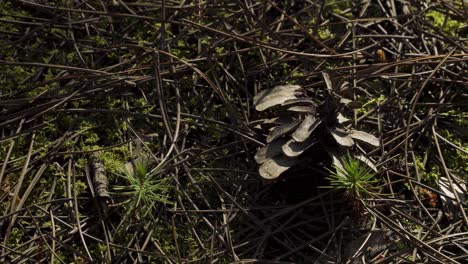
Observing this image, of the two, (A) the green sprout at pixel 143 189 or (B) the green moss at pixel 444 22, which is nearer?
(A) the green sprout at pixel 143 189

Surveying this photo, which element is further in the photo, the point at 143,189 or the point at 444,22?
the point at 444,22

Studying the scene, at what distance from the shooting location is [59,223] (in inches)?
78.3

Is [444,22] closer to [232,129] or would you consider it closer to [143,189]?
[232,129]

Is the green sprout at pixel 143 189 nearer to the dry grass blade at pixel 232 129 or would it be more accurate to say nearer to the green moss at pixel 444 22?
the dry grass blade at pixel 232 129

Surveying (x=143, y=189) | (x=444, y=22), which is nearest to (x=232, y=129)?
(x=143, y=189)

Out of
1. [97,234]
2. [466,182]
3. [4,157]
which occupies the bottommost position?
[466,182]

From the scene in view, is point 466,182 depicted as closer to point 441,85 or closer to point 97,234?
point 441,85

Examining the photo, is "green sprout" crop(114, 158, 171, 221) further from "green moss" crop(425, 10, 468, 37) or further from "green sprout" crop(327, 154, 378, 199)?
"green moss" crop(425, 10, 468, 37)

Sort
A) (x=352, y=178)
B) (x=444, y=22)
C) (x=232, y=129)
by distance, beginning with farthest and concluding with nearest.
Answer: (x=444, y=22) < (x=232, y=129) < (x=352, y=178)

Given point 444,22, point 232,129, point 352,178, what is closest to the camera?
point 352,178

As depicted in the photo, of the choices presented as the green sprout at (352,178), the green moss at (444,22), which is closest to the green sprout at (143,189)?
the green sprout at (352,178)

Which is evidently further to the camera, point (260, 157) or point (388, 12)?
point (388, 12)

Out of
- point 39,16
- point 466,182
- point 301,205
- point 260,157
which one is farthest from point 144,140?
point 466,182

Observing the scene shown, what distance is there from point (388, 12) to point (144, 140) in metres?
1.17
